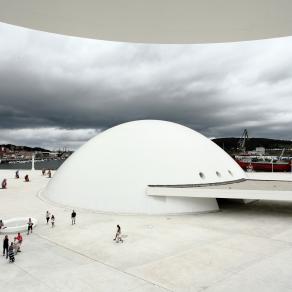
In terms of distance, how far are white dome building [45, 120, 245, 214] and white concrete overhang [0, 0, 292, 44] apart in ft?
72.7

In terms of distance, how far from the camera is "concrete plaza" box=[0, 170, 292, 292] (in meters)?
11.6

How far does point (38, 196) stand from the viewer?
3291cm

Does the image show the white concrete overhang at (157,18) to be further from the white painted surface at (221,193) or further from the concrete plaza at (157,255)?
the white painted surface at (221,193)

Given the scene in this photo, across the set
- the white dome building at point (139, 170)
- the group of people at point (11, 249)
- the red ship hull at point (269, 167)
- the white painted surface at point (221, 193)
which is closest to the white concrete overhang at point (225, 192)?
the white painted surface at point (221, 193)

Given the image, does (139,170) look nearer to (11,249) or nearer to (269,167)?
(11,249)

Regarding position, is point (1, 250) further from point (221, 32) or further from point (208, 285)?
point (221, 32)

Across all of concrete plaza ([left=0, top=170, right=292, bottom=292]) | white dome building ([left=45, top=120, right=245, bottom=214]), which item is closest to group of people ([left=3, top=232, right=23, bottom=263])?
concrete plaza ([left=0, top=170, right=292, bottom=292])

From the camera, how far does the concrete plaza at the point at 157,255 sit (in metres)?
11.6

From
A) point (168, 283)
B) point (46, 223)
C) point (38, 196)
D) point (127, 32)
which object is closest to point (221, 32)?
point (127, 32)

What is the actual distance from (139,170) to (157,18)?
79.9 feet

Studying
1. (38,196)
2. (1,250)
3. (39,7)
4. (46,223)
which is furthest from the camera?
(38,196)

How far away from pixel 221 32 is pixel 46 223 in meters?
20.5

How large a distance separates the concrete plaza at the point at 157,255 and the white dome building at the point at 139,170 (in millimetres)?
1477

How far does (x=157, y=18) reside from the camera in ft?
10.3
